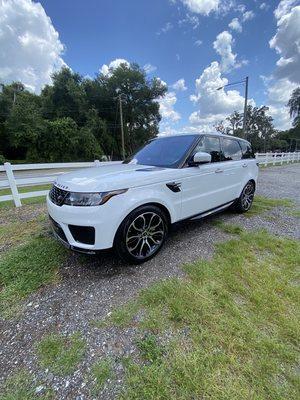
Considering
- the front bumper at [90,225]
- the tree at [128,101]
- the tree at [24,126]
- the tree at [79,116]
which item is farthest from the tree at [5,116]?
the front bumper at [90,225]

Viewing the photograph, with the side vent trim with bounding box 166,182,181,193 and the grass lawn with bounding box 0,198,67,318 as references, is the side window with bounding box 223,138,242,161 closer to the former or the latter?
the side vent trim with bounding box 166,182,181,193

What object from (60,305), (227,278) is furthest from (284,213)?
(60,305)

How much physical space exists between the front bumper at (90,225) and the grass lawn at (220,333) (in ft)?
2.35

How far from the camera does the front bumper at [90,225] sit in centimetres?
235

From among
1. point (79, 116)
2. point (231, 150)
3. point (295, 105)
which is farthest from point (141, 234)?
point (295, 105)

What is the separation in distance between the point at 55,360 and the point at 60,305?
62 cm

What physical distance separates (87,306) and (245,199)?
397 cm

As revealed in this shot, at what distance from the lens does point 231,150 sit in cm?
434

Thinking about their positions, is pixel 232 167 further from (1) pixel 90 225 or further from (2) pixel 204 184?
(1) pixel 90 225

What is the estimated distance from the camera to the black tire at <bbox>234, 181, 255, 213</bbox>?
475 centimetres

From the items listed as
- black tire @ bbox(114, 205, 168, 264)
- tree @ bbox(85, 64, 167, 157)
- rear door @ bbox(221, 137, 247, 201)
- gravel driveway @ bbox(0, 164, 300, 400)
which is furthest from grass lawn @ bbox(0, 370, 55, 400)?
tree @ bbox(85, 64, 167, 157)

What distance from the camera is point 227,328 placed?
6.27 ft

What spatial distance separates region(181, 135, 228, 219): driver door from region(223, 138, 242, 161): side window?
0.72 feet

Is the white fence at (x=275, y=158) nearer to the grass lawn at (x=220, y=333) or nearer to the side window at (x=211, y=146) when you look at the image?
the side window at (x=211, y=146)
